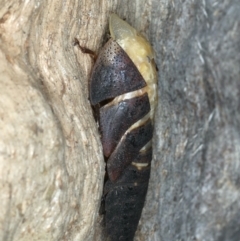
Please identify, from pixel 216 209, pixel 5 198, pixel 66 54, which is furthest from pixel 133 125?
pixel 5 198

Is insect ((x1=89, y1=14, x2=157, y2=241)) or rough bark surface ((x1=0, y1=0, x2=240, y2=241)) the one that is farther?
insect ((x1=89, y1=14, x2=157, y2=241))

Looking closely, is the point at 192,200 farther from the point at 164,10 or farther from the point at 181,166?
the point at 164,10

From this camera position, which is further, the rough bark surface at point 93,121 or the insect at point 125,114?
the insect at point 125,114

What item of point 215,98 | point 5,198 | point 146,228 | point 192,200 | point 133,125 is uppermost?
point 5,198

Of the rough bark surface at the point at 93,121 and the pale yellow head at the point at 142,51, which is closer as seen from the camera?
the rough bark surface at the point at 93,121

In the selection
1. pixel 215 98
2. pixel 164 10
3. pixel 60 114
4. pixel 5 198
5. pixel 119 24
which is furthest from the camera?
pixel 119 24
